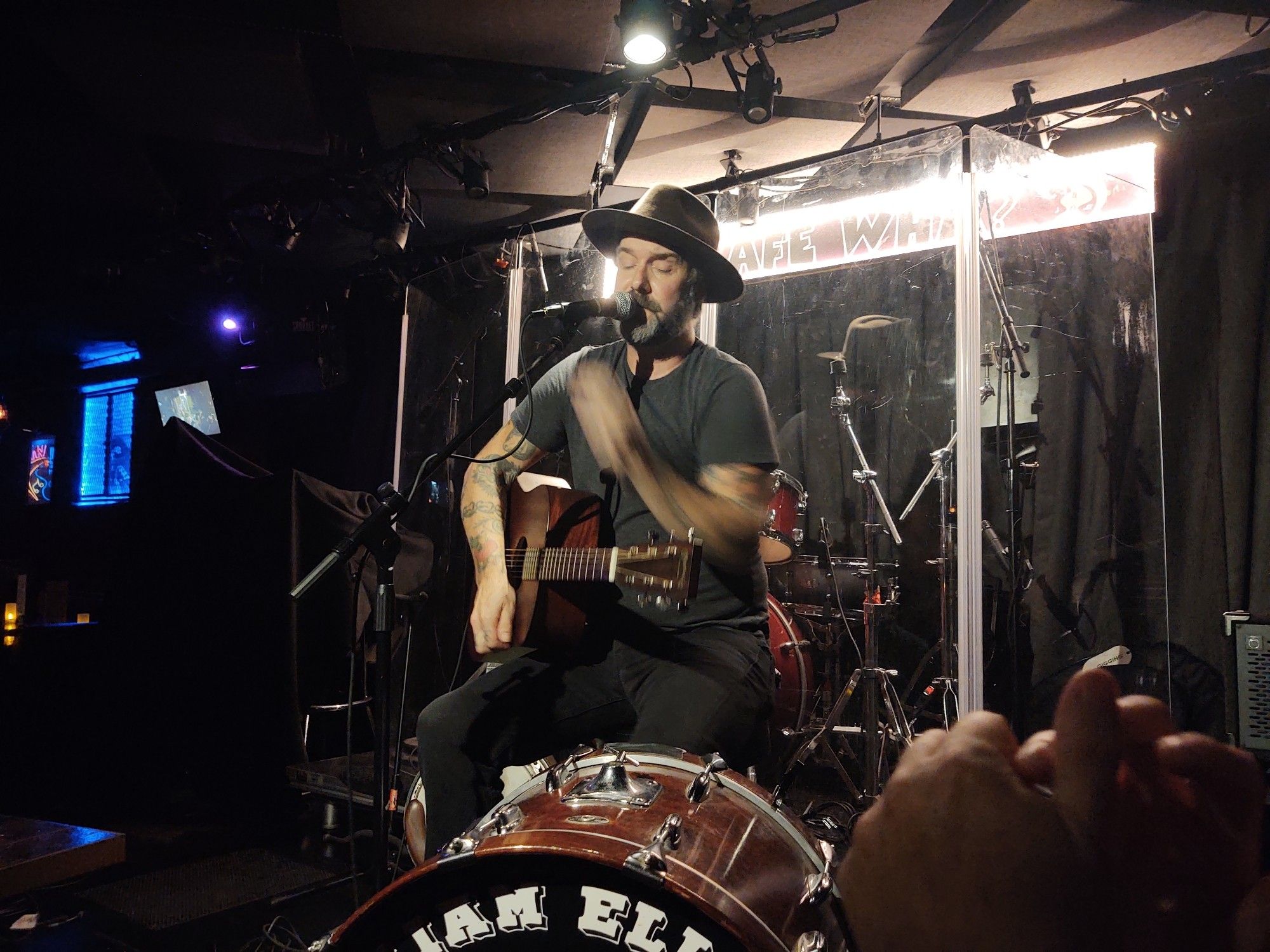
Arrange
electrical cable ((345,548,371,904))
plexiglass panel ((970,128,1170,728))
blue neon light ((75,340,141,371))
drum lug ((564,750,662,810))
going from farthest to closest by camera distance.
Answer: blue neon light ((75,340,141,371)) < plexiglass panel ((970,128,1170,728)) < electrical cable ((345,548,371,904)) < drum lug ((564,750,662,810))

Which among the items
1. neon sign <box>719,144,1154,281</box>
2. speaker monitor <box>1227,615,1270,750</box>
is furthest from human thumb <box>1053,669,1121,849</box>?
neon sign <box>719,144,1154,281</box>

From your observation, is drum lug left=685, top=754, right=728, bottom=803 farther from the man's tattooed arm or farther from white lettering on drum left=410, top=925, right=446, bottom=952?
the man's tattooed arm

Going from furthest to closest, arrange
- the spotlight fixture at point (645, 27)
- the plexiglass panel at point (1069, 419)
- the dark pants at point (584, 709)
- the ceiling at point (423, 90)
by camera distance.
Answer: the ceiling at point (423, 90) → the plexiglass panel at point (1069, 419) → the spotlight fixture at point (645, 27) → the dark pants at point (584, 709)

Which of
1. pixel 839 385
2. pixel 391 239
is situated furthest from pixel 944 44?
pixel 391 239

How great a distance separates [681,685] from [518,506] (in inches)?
32.7

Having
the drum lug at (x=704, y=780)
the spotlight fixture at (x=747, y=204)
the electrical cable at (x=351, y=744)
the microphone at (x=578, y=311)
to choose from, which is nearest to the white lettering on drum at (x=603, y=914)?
the drum lug at (x=704, y=780)

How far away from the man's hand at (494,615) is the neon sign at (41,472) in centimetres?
909

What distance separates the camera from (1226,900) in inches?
15.1

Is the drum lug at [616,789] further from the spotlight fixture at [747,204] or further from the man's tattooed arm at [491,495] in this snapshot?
the spotlight fixture at [747,204]

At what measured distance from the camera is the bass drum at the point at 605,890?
3.67ft

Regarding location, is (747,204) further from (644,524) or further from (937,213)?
(644,524)

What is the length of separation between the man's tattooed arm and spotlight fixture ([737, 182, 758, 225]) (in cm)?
192

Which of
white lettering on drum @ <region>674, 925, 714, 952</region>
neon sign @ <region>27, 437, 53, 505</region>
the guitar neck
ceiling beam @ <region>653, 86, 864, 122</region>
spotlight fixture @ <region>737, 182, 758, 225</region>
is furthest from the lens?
neon sign @ <region>27, 437, 53, 505</region>

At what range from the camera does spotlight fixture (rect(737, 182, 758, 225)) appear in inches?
156
